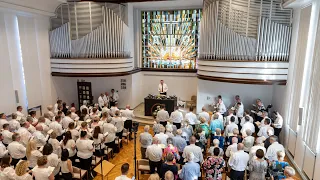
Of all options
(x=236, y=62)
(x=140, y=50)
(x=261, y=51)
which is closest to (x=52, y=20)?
(x=140, y=50)

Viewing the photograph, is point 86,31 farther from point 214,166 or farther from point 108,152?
point 214,166

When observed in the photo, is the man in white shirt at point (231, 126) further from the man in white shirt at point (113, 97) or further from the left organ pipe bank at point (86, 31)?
the man in white shirt at point (113, 97)

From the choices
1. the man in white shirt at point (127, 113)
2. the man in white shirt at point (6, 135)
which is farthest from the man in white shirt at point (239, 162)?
the man in white shirt at point (6, 135)

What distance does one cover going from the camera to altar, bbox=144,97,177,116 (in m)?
10.9

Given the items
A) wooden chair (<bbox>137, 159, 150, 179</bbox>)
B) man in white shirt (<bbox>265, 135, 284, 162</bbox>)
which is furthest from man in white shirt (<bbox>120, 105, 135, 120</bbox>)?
man in white shirt (<bbox>265, 135, 284, 162</bbox>)

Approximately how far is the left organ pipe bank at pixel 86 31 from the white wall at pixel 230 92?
4.67 meters

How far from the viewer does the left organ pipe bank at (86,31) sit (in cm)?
1069

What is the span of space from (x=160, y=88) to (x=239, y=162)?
23.9 feet

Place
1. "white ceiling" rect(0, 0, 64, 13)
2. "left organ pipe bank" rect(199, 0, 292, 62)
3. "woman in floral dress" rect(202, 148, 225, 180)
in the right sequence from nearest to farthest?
1. "woman in floral dress" rect(202, 148, 225, 180)
2. "left organ pipe bank" rect(199, 0, 292, 62)
3. "white ceiling" rect(0, 0, 64, 13)

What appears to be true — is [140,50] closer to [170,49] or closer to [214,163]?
[170,49]

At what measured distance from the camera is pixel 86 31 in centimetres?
1080

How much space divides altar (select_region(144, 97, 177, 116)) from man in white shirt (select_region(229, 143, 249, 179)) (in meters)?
5.52

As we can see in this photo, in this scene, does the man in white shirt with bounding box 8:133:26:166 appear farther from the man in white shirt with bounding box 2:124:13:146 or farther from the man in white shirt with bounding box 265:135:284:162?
the man in white shirt with bounding box 265:135:284:162

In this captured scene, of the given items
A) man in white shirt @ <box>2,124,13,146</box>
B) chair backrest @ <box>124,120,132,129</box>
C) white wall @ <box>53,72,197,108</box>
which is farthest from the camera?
white wall @ <box>53,72,197,108</box>
